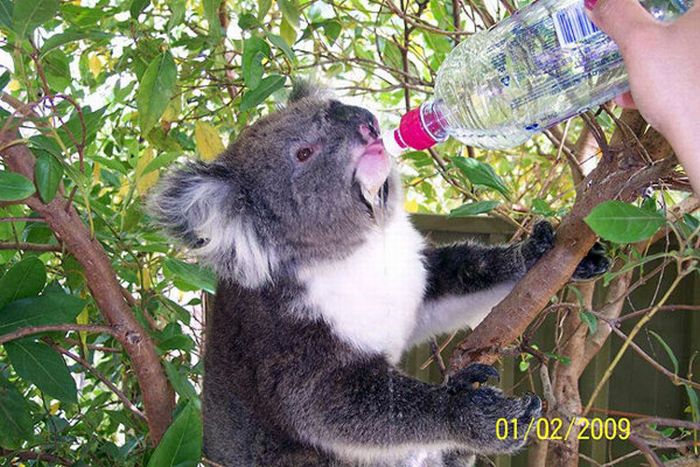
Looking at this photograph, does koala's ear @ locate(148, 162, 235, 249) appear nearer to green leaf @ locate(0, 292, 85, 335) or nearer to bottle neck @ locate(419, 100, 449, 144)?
green leaf @ locate(0, 292, 85, 335)

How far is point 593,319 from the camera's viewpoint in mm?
1592

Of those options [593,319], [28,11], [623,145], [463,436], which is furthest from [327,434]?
[28,11]

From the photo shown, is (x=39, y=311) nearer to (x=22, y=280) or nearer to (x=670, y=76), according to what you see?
(x=22, y=280)

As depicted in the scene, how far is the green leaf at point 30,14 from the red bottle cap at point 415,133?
2.18 ft

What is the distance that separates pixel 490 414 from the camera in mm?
1667

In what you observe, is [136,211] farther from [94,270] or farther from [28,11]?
[28,11]

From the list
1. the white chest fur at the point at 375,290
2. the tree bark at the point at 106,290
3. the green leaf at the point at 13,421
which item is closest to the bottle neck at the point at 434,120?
the white chest fur at the point at 375,290

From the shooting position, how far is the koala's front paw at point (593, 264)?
5.80ft

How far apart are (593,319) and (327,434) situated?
647 mm

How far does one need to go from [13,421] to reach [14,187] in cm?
62

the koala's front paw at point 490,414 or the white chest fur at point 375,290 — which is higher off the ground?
the white chest fur at point 375,290

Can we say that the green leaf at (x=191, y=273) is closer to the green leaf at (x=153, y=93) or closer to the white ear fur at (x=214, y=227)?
the white ear fur at (x=214, y=227)

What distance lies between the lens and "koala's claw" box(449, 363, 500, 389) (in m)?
1.60

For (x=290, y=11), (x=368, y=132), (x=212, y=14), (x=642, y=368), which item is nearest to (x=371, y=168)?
(x=368, y=132)
